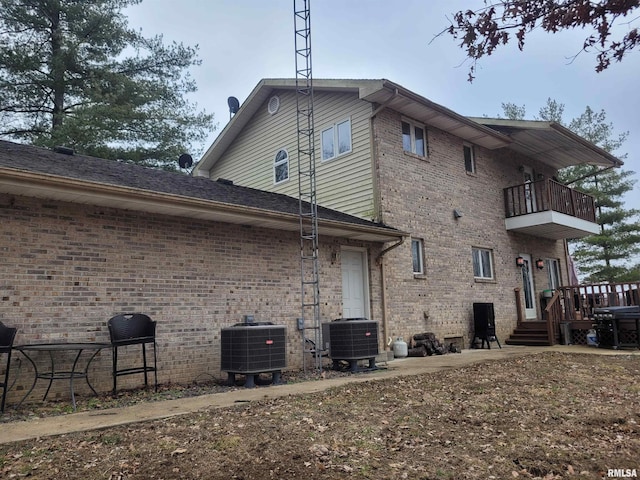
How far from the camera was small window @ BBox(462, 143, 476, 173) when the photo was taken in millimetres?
14867

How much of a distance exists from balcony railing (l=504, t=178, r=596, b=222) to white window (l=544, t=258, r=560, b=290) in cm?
204

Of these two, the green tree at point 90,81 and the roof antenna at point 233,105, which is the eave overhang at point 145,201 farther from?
the green tree at point 90,81

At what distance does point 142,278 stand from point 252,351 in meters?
2.01

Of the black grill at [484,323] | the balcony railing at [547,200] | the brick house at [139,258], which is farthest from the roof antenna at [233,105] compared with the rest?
the black grill at [484,323]

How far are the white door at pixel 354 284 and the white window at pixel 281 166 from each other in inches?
169

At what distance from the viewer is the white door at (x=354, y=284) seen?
10.7 m

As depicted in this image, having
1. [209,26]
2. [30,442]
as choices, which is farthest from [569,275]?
[30,442]

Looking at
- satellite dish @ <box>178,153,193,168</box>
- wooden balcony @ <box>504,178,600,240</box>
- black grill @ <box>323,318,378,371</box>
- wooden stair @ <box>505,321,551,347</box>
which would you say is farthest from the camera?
wooden balcony @ <box>504,178,600,240</box>

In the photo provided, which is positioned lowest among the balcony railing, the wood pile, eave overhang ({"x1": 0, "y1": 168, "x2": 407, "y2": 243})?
the wood pile

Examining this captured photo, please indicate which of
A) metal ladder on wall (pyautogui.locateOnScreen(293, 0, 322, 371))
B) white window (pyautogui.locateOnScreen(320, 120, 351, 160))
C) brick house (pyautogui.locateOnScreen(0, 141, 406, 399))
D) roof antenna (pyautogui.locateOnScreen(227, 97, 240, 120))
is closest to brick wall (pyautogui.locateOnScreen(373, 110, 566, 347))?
white window (pyautogui.locateOnScreen(320, 120, 351, 160))

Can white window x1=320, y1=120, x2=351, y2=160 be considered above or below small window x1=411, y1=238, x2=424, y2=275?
above

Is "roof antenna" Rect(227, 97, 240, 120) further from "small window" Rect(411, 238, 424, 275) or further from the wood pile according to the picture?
the wood pile

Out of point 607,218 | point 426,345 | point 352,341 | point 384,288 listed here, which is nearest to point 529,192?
point 426,345

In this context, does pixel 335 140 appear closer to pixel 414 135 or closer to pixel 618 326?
pixel 414 135
